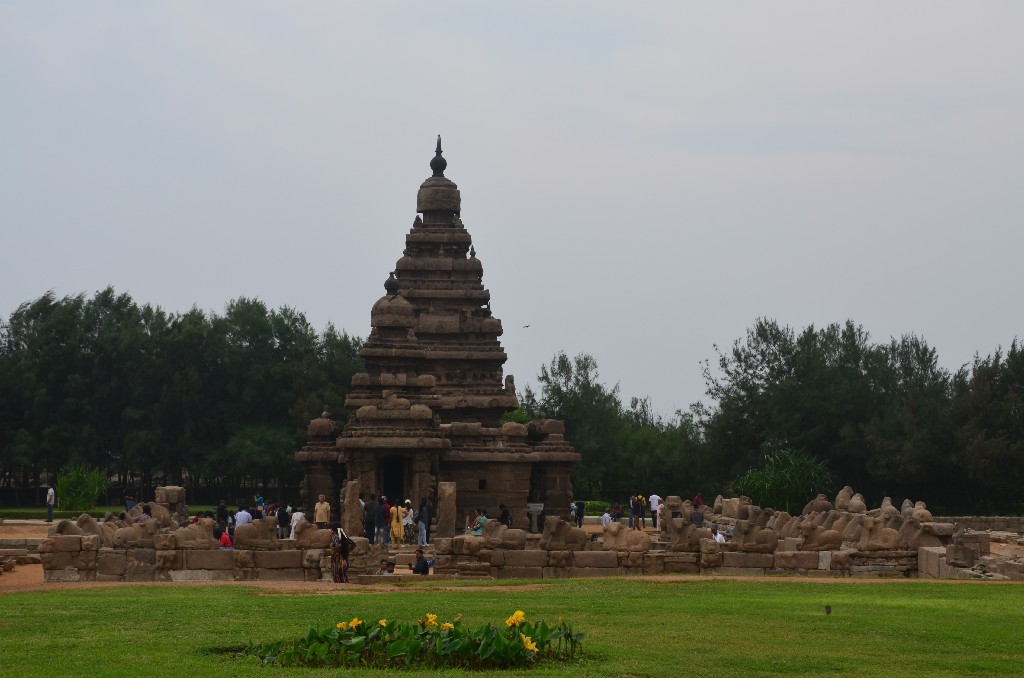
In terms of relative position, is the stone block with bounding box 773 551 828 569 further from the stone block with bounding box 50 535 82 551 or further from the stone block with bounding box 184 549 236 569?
the stone block with bounding box 50 535 82 551

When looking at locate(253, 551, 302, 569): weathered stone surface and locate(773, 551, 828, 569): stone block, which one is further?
locate(773, 551, 828, 569): stone block

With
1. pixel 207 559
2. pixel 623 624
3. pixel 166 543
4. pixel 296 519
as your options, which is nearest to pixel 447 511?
pixel 296 519

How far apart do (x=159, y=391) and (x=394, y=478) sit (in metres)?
23.5

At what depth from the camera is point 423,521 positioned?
45.6m

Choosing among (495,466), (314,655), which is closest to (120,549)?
(314,655)

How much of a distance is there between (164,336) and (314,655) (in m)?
60.8

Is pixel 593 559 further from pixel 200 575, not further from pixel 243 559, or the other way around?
pixel 200 575

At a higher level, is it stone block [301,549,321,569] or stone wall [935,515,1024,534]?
stone wall [935,515,1024,534]

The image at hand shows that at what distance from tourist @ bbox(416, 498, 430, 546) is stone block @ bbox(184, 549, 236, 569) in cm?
1103

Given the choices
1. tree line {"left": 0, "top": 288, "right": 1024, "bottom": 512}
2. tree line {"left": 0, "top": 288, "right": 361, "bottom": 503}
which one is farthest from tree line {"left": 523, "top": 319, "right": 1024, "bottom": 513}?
tree line {"left": 0, "top": 288, "right": 361, "bottom": 503}

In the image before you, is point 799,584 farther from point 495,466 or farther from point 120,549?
point 495,466

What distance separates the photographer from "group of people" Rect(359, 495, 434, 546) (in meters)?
43.6

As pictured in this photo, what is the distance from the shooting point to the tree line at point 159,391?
72.6 metres

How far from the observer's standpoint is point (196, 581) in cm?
3275
